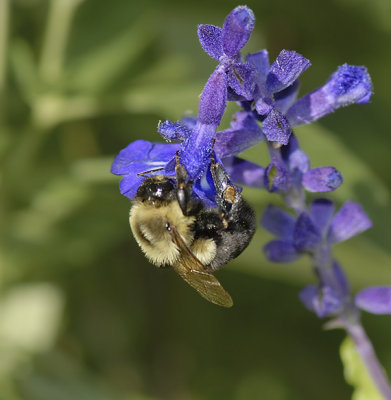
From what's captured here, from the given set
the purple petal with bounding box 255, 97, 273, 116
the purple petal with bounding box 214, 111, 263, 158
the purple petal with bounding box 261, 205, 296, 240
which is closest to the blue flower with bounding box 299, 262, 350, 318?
the purple petal with bounding box 261, 205, 296, 240

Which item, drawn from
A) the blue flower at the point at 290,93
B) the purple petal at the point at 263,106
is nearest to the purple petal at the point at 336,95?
the blue flower at the point at 290,93

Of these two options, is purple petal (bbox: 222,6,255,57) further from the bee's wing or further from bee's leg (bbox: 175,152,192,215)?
the bee's wing

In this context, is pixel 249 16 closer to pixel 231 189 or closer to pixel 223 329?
pixel 231 189

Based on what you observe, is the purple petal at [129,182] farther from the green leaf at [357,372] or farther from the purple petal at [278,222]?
the green leaf at [357,372]

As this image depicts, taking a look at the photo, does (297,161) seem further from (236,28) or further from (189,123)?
(236,28)

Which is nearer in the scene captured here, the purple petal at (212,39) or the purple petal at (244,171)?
the purple petal at (212,39)

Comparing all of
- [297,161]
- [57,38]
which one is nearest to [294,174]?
[297,161]
